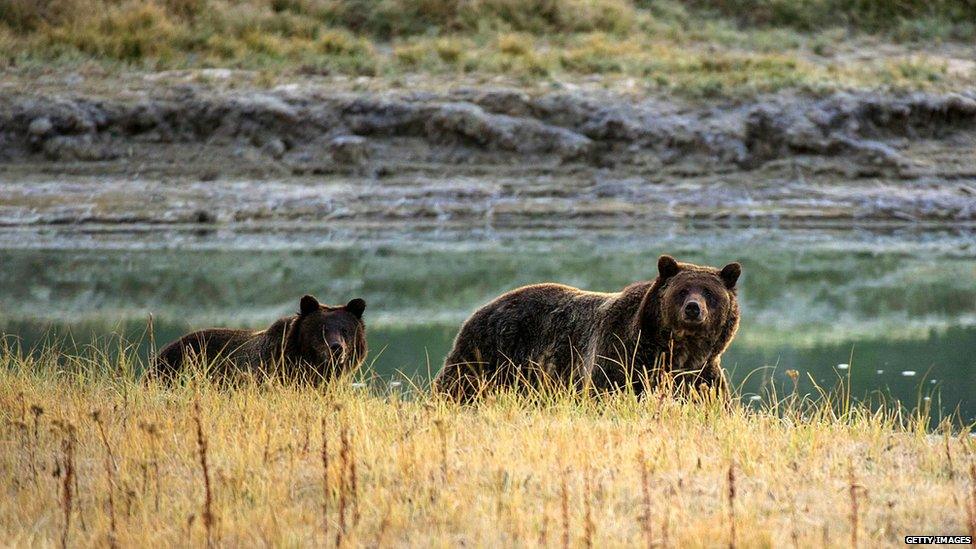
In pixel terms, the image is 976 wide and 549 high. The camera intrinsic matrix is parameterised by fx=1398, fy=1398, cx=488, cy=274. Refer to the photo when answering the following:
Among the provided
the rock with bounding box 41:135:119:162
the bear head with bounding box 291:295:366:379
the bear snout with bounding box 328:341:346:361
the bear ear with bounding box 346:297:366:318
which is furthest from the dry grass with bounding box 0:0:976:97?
the bear snout with bounding box 328:341:346:361

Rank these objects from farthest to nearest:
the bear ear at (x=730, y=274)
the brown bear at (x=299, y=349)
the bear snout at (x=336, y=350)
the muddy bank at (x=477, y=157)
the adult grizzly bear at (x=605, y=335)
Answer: the muddy bank at (x=477, y=157) < the brown bear at (x=299, y=349) < the bear snout at (x=336, y=350) < the bear ear at (x=730, y=274) < the adult grizzly bear at (x=605, y=335)

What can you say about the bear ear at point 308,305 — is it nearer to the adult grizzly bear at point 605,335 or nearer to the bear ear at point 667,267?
the adult grizzly bear at point 605,335

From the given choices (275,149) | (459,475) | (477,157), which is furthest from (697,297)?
(275,149)

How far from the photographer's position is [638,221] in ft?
67.2

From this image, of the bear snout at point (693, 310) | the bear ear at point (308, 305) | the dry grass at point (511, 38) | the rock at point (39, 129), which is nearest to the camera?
the bear snout at point (693, 310)

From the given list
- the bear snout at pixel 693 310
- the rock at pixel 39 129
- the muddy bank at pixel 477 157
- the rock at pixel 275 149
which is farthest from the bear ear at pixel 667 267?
the rock at pixel 39 129

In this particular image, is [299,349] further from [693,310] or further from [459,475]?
[459,475]

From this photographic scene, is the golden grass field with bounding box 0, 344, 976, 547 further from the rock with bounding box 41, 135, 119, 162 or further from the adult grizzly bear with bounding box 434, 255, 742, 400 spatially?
the rock with bounding box 41, 135, 119, 162

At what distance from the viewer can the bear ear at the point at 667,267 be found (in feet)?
24.9

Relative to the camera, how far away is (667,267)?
25.2 ft

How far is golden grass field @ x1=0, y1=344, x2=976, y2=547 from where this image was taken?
4750 millimetres

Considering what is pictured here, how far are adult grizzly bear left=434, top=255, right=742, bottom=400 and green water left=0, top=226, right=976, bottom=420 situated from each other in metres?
2.95

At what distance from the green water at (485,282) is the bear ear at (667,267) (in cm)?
338

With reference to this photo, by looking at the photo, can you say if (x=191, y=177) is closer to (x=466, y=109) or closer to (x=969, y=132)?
(x=466, y=109)
